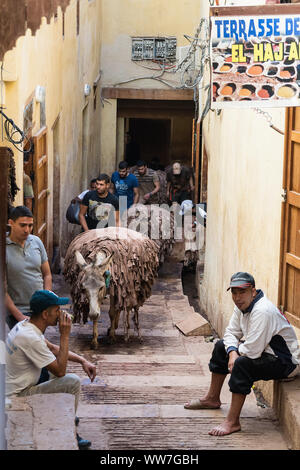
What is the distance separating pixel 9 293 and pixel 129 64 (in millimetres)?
15624

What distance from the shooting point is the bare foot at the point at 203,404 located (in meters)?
7.43

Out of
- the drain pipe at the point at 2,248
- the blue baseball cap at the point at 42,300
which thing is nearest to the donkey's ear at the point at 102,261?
the blue baseball cap at the point at 42,300

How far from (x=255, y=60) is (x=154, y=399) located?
3216 mm

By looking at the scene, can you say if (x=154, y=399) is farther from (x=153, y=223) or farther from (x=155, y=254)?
(x=153, y=223)

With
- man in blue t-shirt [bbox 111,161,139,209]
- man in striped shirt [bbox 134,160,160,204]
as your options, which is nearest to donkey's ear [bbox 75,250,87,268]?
man in blue t-shirt [bbox 111,161,139,209]

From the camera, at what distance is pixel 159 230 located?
14.4 metres

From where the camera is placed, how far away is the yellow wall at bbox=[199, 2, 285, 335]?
8.22 metres

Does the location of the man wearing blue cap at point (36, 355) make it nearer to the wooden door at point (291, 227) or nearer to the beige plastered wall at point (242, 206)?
the wooden door at point (291, 227)

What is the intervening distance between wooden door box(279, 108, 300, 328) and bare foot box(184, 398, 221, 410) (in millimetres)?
992

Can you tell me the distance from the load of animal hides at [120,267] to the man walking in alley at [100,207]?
1.69 metres

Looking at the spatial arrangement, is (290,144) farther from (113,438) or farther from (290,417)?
(113,438)

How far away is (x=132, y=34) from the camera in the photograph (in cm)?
2231

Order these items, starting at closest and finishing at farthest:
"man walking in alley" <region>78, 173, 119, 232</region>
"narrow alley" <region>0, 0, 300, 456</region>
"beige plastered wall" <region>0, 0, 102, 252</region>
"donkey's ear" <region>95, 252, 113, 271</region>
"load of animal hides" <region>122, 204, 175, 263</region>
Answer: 1. "narrow alley" <region>0, 0, 300, 456</region>
2. "donkey's ear" <region>95, 252, 113, 271</region>
3. "beige plastered wall" <region>0, 0, 102, 252</region>
4. "man walking in alley" <region>78, 173, 119, 232</region>
5. "load of animal hides" <region>122, 204, 175, 263</region>

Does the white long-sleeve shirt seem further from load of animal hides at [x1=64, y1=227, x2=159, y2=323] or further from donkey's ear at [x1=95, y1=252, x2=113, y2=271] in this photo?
load of animal hides at [x1=64, y1=227, x2=159, y2=323]
